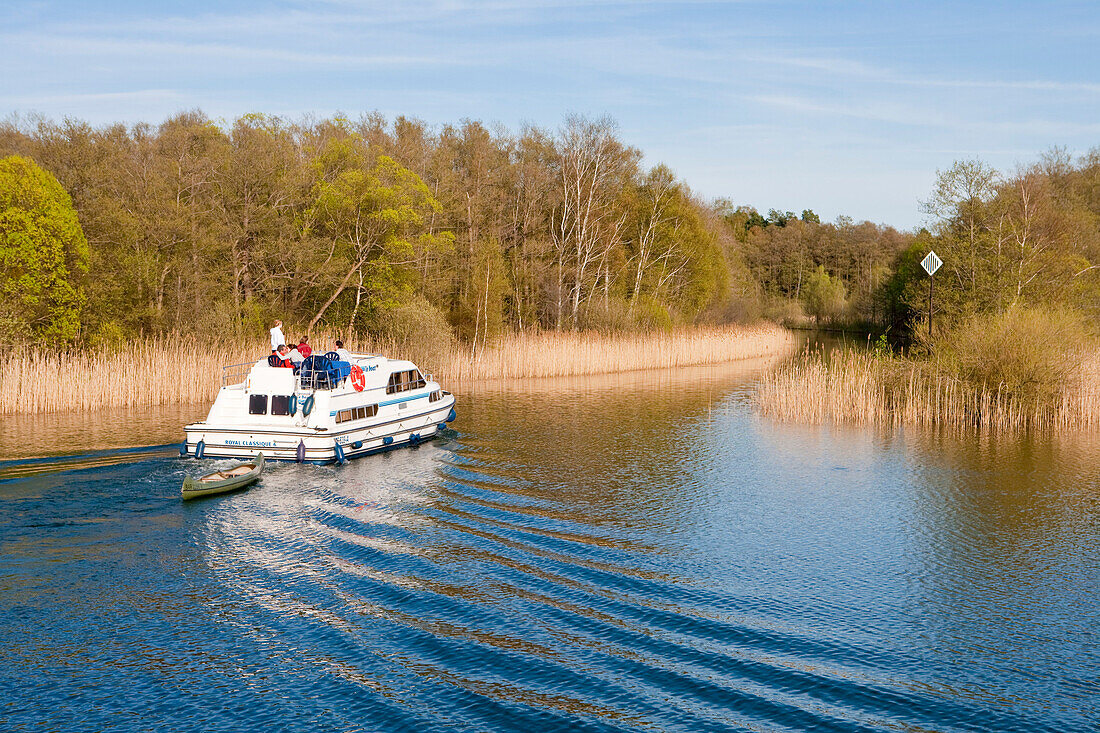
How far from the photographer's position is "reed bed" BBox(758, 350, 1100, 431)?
74.7 feet

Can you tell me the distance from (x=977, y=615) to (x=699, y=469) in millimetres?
8269

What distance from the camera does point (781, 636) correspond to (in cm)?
923

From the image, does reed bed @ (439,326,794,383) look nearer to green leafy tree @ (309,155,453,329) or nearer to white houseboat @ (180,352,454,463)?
green leafy tree @ (309,155,453,329)

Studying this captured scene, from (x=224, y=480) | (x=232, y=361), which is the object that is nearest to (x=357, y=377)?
(x=224, y=480)

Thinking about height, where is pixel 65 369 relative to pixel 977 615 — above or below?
above

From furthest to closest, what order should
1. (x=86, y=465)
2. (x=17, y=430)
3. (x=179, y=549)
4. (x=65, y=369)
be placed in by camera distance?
(x=65, y=369)
(x=17, y=430)
(x=86, y=465)
(x=179, y=549)

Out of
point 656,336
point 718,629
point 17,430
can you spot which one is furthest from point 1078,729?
point 656,336

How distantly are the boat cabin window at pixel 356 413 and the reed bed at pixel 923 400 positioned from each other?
12408 millimetres

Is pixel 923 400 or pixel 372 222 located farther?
pixel 372 222

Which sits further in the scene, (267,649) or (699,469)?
(699,469)

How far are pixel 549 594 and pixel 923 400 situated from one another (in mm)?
17880

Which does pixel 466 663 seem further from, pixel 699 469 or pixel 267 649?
pixel 699 469

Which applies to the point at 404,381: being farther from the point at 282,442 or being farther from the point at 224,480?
the point at 224,480

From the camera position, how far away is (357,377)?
18453 millimetres
